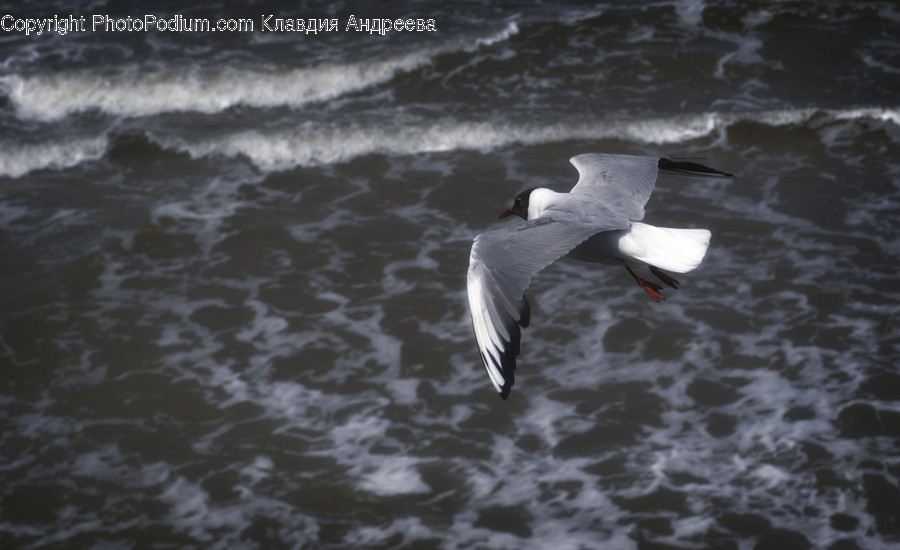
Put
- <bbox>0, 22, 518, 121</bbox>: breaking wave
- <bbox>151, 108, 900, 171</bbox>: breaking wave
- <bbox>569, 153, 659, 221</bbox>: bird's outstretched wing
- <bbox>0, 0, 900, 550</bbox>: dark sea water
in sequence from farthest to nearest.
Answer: <bbox>0, 22, 518, 121</bbox>: breaking wave, <bbox>151, 108, 900, 171</bbox>: breaking wave, <bbox>0, 0, 900, 550</bbox>: dark sea water, <bbox>569, 153, 659, 221</bbox>: bird's outstretched wing

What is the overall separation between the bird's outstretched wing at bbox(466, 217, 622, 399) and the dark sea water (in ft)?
5.84

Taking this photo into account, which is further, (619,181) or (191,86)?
(191,86)

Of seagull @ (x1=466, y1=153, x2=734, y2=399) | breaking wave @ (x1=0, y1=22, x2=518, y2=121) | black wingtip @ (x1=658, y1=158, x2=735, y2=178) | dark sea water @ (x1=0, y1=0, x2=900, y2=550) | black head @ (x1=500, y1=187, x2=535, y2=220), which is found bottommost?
dark sea water @ (x1=0, y1=0, x2=900, y2=550)

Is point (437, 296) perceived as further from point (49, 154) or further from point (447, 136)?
point (49, 154)

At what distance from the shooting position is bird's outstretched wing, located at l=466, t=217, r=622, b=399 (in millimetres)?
3854

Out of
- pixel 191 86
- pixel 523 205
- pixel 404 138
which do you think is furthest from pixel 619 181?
pixel 191 86

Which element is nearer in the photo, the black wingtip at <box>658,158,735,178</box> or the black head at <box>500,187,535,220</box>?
the black wingtip at <box>658,158,735,178</box>

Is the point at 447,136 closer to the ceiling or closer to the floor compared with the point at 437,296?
closer to the ceiling

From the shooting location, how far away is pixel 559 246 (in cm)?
428

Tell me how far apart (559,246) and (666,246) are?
0.57m

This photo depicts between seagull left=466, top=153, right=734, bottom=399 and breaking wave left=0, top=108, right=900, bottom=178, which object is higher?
seagull left=466, top=153, right=734, bottom=399

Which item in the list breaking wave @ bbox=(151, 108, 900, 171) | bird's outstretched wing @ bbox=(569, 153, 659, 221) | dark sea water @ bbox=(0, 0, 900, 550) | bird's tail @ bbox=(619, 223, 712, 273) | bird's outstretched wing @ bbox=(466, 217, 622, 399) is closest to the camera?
bird's outstretched wing @ bbox=(466, 217, 622, 399)

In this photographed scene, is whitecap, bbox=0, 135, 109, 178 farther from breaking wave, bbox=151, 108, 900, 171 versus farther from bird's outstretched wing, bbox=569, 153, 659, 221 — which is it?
bird's outstretched wing, bbox=569, 153, 659, 221

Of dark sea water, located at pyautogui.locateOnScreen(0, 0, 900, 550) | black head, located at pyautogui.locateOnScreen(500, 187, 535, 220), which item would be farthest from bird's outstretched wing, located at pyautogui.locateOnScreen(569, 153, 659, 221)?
dark sea water, located at pyautogui.locateOnScreen(0, 0, 900, 550)
